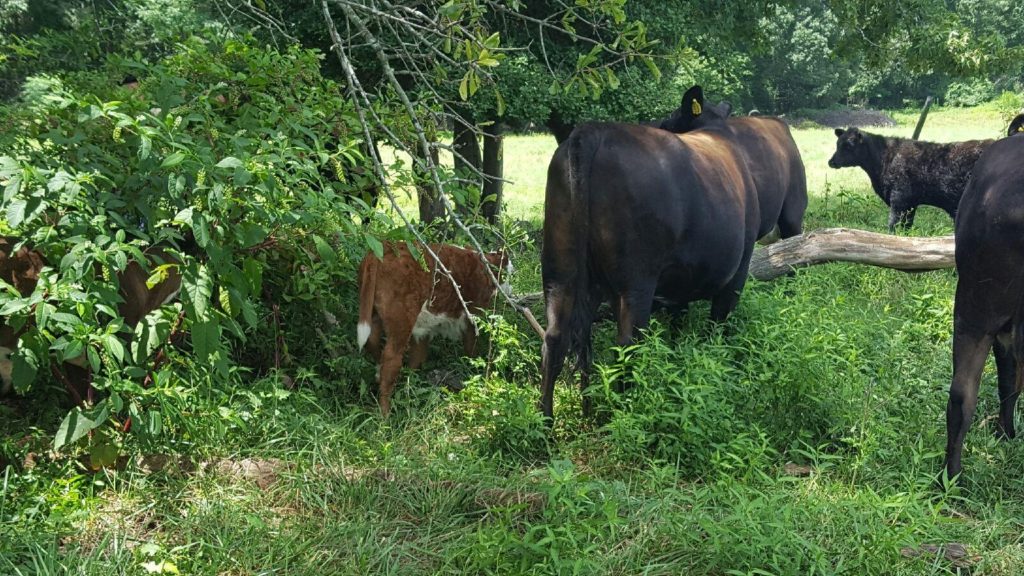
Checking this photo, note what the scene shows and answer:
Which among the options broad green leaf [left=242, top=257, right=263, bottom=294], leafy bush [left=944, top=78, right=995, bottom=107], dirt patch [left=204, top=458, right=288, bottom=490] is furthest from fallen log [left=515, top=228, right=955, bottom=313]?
leafy bush [left=944, top=78, right=995, bottom=107]

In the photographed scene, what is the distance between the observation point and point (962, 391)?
4.09 m

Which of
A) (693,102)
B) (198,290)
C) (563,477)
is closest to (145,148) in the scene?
(198,290)

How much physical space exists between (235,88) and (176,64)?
0.39 m

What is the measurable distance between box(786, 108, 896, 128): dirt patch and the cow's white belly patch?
32779 millimetres

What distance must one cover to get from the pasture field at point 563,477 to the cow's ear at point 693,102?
1.56m

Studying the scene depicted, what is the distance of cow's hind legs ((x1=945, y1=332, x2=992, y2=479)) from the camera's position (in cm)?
408

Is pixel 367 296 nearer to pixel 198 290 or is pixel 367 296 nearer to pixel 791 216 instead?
pixel 198 290

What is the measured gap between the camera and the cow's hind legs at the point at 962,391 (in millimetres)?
4078

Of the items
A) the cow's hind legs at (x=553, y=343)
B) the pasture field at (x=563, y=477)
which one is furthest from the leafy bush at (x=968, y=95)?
the cow's hind legs at (x=553, y=343)

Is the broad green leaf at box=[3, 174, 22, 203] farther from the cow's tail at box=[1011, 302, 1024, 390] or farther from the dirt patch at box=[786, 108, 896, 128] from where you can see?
the dirt patch at box=[786, 108, 896, 128]

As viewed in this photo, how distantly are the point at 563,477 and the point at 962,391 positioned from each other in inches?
81.3

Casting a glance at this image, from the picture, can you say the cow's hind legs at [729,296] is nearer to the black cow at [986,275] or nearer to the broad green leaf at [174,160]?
the black cow at [986,275]

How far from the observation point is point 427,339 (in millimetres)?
5395

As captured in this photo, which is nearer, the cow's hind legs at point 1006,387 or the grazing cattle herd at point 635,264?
the grazing cattle herd at point 635,264
